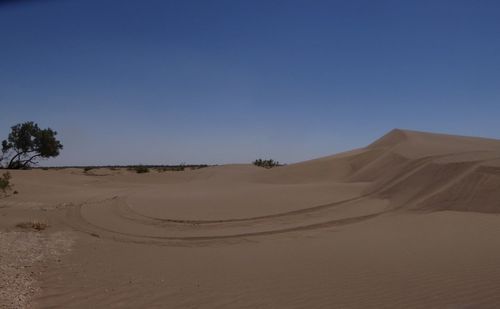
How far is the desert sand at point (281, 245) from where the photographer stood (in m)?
6.11

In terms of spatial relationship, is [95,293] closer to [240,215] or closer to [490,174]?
[240,215]

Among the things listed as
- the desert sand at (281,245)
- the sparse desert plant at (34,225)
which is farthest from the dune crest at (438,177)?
the sparse desert plant at (34,225)

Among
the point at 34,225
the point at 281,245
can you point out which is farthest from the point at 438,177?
the point at 34,225

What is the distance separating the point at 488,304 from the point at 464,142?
626 inches

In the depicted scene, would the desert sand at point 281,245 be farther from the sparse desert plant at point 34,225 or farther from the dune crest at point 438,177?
the sparse desert plant at point 34,225

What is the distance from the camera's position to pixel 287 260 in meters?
7.94

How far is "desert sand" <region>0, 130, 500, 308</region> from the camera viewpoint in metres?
6.11

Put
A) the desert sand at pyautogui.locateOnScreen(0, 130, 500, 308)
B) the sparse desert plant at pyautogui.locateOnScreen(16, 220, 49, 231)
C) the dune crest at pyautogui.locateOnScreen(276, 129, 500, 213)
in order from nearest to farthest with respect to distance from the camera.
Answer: the desert sand at pyautogui.locateOnScreen(0, 130, 500, 308), the dune crest at pyautogui.locateOnScreen(276, 129, 500, 213), the sparse desert plant at pyautogui.locateOnScreen(16, 220, 49, 231)

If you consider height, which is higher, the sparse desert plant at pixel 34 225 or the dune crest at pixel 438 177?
the dune crest at pixel 438 177

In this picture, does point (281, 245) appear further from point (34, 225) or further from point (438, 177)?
point (34, 225)

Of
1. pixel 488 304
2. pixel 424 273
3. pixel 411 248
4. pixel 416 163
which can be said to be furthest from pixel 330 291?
pixel 416 163

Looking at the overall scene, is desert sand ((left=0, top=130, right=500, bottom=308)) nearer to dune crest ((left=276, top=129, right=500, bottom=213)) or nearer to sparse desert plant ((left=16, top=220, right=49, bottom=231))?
dune crest ((left=276, top=129, right=500, bottom=213))

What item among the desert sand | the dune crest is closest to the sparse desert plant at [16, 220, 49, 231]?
the desert sand

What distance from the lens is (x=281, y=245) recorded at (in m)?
9.20
